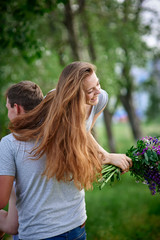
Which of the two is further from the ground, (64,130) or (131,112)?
(64,130)

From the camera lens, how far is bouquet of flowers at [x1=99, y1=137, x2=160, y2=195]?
6.49 feet

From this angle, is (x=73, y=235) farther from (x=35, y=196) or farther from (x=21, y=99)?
(x=21, y=99)

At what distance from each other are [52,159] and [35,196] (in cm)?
25

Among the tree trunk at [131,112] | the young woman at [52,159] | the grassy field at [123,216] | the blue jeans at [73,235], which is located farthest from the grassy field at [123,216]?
the tree trunk at [131,112]

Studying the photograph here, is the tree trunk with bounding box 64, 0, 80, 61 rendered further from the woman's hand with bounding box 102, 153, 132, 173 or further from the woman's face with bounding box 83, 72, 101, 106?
the woman's face with bounding box 83, 72, 101, 106

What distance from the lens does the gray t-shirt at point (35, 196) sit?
1562 mm

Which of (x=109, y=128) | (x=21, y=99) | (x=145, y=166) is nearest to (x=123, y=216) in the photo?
(x=145, y=166)

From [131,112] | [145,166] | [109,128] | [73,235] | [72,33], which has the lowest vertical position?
[109,128]

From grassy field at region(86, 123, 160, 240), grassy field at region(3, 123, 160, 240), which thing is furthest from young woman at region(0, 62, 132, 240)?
grassy field at region(86, 123, 160, 240)

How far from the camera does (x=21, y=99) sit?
181 centimetres

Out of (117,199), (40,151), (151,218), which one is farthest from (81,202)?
(117,199)

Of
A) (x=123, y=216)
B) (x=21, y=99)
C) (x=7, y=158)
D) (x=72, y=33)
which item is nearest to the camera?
(x=7, y=158)

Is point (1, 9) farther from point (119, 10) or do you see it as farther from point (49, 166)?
point (119, 10)

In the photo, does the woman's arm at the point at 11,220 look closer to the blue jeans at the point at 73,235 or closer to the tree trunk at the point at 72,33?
the blue jeans at the point at 73,235
